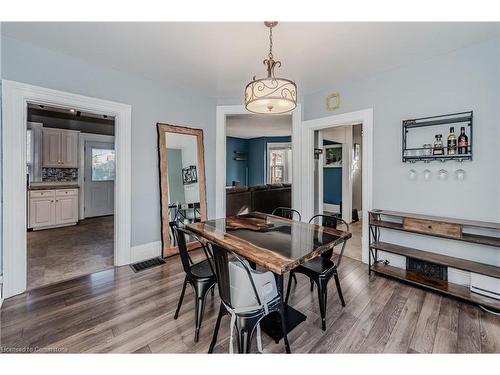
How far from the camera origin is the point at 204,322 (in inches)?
74.7

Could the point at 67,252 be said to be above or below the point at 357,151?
below

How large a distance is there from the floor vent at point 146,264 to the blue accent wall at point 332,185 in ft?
→ 16.9

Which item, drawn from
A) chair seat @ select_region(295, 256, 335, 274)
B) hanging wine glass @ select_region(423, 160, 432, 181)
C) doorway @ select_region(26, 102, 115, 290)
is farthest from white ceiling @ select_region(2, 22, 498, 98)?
→ chair seat @ select_region(295, 256, 335, 274)

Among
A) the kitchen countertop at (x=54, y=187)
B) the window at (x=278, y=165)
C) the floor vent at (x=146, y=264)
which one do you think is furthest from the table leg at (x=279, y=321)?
the window at (x=278, y=165)

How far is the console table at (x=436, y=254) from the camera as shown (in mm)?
2111

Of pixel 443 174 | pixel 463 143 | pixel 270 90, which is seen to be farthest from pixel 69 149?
pixel 463 143

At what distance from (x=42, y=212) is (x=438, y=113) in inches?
271

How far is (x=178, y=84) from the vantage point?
3.41 m

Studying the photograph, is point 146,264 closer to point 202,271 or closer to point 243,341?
point 202,271

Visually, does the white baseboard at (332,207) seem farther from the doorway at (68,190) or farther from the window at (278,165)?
the doorway at (68,190)

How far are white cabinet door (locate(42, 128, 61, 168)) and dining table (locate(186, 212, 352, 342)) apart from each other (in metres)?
4.94

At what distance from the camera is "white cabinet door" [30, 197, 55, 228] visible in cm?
464

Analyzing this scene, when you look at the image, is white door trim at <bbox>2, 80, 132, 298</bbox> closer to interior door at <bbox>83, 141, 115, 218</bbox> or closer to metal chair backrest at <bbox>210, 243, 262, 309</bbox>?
metal chair backrest at <bbox>210, 243, 262, 309</bbox>
